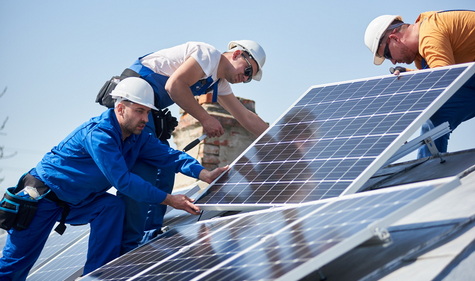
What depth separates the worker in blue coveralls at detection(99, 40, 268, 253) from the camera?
7.36 meters

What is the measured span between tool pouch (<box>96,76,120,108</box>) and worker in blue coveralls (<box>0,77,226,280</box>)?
0.59 m

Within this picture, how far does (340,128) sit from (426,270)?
9.37 feet

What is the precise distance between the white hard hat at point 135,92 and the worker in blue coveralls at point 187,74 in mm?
434

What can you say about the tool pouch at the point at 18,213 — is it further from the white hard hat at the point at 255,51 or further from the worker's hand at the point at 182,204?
the white hard hat at the point at 255,51

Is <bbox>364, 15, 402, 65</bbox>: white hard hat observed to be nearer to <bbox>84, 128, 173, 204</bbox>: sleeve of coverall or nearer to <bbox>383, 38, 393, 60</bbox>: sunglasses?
<bbox>383, 38, 393, 60</bbox>: sunglasses

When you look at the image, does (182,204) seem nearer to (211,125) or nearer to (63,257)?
(211,125)

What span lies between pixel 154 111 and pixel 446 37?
3118 mm

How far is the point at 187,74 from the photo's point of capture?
7332 millimetres

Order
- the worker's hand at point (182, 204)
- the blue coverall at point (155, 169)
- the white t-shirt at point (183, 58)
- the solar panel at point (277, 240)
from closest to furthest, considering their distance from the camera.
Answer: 1. the solar panel at point (277, 240)
2. the worker's hand at point (182, 204)
3. the blue coverall at point (155, 169)
4. the white t-shirt at point (183, 58)

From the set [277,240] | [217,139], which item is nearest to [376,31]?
[277,240]

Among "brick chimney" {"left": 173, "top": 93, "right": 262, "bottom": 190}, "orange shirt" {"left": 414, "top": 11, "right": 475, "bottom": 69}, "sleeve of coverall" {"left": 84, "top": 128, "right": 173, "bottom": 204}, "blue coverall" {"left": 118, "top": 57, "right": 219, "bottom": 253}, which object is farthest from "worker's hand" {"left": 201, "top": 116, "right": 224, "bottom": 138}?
"brick chimney" {"left": 173, "top": 93, "right": 262, "bottom": 190}

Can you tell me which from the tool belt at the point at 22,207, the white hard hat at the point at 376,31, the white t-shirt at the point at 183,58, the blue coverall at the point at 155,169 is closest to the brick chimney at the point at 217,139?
the blue coverall at the point at 155,169

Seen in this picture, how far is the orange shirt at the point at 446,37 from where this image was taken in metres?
7.16

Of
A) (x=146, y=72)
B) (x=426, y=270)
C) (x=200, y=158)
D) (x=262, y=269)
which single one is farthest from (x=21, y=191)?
(x=200, y=158)
